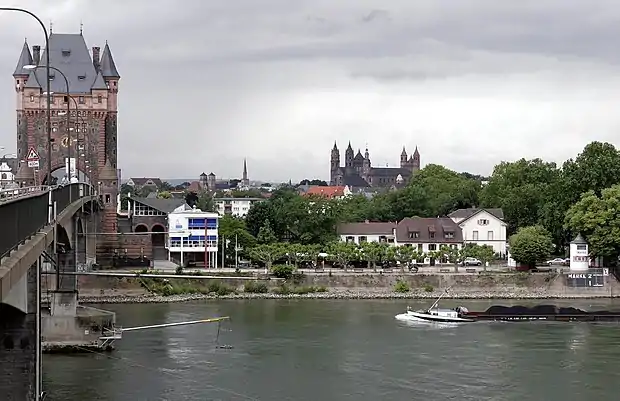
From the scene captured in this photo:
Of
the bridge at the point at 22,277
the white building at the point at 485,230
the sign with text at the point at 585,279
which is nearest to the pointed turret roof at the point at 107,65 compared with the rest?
the white building at the point at 485,230

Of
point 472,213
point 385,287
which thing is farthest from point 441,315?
point 472,213

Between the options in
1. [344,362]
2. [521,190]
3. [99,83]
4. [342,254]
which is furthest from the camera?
[521,190]

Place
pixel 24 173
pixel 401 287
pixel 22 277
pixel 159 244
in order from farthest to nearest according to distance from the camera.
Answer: pixel 159 244
pixel 24 173
pixel 401 287
pixel 22 277

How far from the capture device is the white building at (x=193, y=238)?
79.1 metres

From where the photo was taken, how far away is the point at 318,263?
78.6 meters

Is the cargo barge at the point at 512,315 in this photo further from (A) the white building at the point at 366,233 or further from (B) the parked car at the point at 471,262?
(A) the white building at the point at 366,233

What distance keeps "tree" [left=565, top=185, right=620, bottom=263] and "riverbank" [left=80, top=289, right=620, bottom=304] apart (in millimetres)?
4148

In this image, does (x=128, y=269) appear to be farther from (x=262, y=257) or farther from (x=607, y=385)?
(x=607, y=385)

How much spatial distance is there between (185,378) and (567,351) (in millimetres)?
16745

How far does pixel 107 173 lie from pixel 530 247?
→ 106ft

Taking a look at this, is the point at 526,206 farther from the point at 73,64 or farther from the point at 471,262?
the point at 73,64

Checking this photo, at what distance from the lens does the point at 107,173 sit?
8175 cm

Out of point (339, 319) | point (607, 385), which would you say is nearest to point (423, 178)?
point (339, 319)

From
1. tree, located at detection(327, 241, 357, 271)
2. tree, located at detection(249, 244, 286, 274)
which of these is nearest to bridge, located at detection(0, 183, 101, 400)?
tree, located at detection(249, 244, 286, 274)
